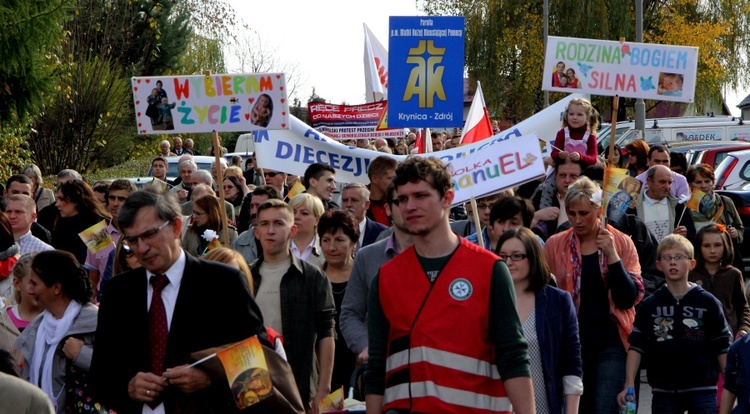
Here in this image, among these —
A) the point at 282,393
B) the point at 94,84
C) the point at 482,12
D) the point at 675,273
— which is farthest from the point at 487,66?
the point at 282,393

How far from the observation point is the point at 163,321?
478 cm

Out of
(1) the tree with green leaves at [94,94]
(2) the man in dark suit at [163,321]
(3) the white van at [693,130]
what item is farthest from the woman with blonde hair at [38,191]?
(3) the white van at [693,130]

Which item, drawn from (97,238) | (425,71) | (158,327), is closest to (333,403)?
(158,327)

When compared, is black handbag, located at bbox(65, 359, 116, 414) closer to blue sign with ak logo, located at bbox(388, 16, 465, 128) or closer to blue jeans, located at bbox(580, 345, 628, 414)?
blue jeans, located at bbox(580, 345, 628, 414)

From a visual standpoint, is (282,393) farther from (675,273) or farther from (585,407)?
(675,273)

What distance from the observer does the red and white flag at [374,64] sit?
1738 cm

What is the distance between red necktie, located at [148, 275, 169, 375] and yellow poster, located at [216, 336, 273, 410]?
237mm

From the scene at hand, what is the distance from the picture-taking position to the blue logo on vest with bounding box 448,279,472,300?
15.1 feet

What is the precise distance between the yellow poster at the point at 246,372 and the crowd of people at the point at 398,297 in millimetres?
101

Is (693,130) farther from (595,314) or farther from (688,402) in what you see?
(595,314)

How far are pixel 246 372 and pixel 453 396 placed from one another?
2.46 feet

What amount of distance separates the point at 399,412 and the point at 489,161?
332cm

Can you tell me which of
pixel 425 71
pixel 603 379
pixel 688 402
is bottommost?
pixel 688 402

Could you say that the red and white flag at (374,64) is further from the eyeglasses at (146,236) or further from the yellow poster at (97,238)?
the eyeglasses at (146,236)
